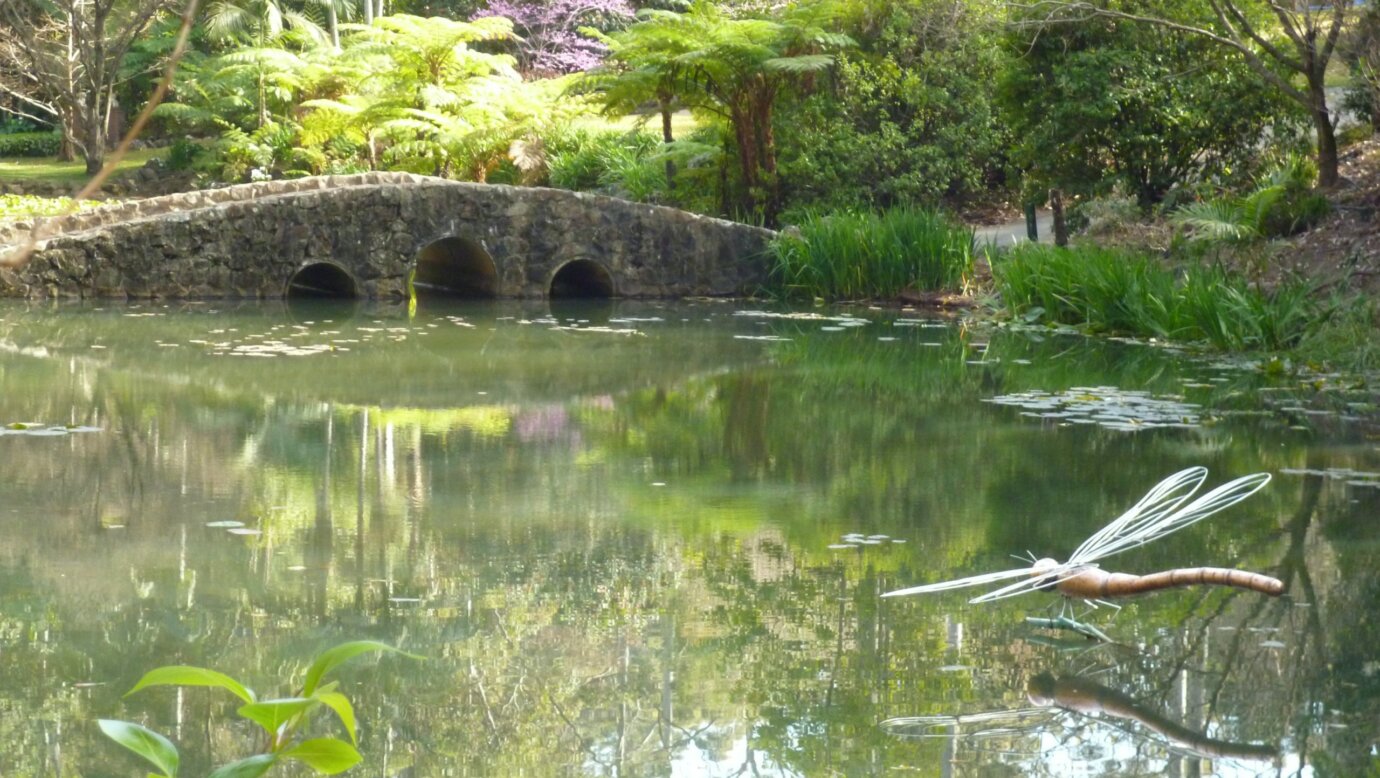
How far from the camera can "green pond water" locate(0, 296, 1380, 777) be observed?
10.6 feet

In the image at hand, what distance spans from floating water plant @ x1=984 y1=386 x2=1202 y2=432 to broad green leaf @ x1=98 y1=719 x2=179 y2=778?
6.31m

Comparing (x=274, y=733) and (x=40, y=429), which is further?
(x=40, y=429)

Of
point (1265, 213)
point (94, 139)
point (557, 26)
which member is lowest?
point (1265, 213)

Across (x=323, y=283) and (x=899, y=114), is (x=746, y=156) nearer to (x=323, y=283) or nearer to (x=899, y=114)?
(x=899, y=114)

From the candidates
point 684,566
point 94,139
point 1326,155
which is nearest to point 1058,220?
point 1326,155

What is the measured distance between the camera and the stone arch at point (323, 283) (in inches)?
645

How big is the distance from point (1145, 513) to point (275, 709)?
435 cm

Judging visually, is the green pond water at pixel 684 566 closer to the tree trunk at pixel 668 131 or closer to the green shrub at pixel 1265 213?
the green shrub at pixel 1265 213

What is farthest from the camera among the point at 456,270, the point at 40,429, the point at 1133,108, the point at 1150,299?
Result: the point at 456,270

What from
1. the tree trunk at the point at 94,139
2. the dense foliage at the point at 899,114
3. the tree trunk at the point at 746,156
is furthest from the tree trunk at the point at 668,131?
the tree trunk at the point at 94,139

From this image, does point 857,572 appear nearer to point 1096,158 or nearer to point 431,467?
point 431,467

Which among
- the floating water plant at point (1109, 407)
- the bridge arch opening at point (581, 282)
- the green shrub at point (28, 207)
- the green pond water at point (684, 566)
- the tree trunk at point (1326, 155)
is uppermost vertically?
the tree trunk at point (1326, 155)

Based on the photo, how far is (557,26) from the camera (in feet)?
105

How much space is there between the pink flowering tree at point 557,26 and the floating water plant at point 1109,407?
22.0 meters
